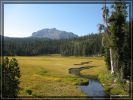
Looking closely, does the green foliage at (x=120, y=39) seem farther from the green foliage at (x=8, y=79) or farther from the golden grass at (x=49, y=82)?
the green foliage at (x=8, y=79)

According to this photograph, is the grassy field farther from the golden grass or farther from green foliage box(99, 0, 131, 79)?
green foliage box(99, 0, 131, 79)

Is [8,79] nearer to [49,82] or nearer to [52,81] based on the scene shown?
[49,82]

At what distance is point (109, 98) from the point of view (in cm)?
3878

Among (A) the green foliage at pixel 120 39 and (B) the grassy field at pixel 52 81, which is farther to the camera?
(A) the green foliage at pixel 120 39

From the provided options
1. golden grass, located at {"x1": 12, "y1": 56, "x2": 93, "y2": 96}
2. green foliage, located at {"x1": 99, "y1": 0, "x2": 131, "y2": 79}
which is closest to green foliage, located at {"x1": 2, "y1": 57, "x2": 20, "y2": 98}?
golden grass, located at {"x1": 12, "y1": 56, "x2": 93, "y2": 96}

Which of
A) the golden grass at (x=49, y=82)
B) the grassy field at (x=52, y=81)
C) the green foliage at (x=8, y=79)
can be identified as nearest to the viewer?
the green foliage at (x=8, y=79)

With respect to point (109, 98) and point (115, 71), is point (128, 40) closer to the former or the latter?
point (115, 71)

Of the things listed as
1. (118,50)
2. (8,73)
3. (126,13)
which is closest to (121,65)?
(118,50)

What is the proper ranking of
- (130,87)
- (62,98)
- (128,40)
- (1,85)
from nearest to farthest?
(1,85), (62,98), (130,87), (128,40)

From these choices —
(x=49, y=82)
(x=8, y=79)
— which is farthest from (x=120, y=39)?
(x=8, y=79)

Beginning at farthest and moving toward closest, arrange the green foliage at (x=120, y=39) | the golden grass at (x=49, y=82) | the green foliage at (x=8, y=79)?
the green foliage at (x=120, y=39) < the golden grass at (x=49, y=82) < the green foliage at (x=8, y=79)

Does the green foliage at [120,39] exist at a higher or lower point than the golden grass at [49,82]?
higher

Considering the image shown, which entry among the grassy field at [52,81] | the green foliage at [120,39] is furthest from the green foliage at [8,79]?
the green foliage at [120,39]

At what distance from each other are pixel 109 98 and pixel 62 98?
21.5 feet
